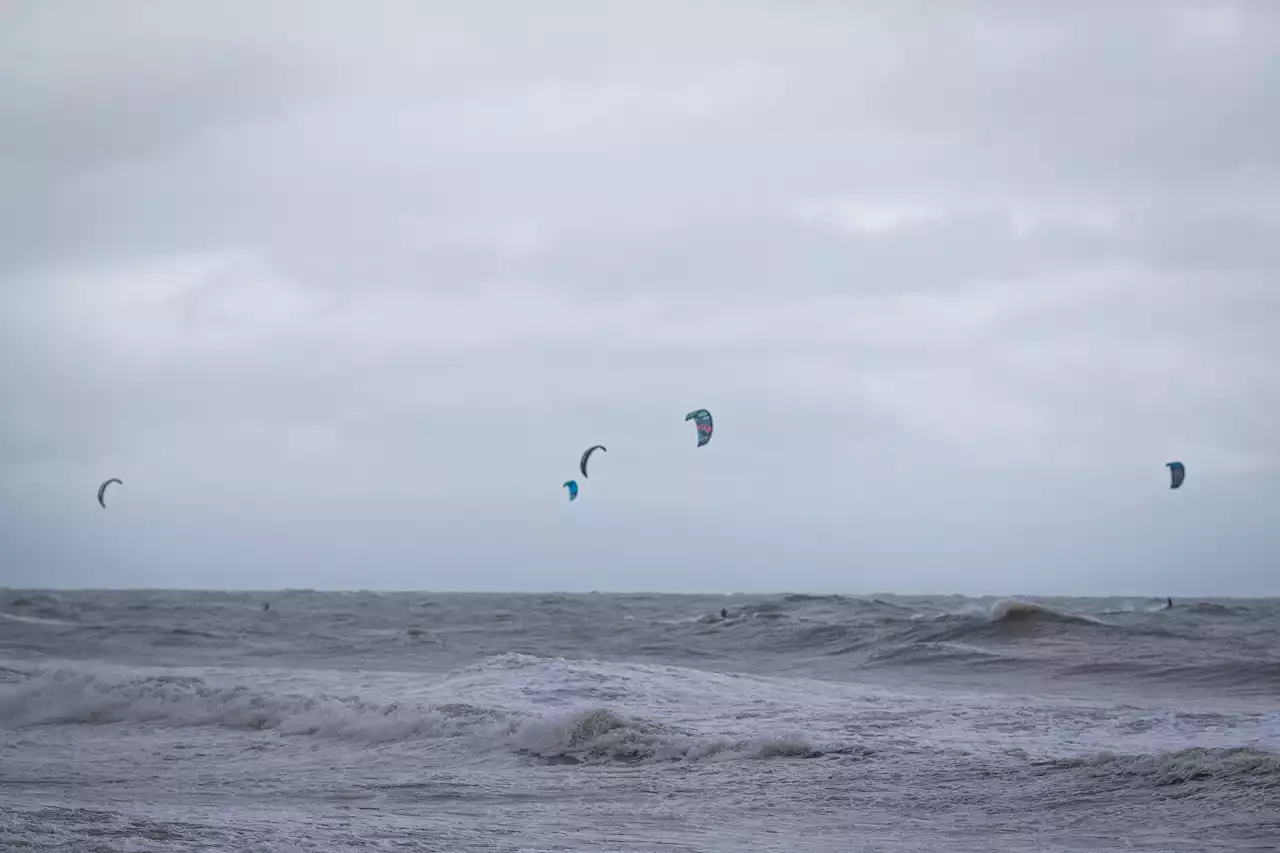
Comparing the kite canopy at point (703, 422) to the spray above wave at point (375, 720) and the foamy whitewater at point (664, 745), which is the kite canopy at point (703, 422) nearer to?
the foamy whitewater at point (664, 745)

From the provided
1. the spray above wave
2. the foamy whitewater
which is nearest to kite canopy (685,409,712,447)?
the foamy whitewater

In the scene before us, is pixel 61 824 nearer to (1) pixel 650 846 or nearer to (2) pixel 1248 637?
(1) pixel 650 846

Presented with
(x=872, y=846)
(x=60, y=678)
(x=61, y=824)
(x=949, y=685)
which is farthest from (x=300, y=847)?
(x=949, y=685)

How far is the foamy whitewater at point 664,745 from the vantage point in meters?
7.05

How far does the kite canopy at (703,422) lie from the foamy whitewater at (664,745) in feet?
12.2

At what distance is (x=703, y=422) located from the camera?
20.5 meters

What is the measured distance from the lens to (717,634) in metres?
23.7

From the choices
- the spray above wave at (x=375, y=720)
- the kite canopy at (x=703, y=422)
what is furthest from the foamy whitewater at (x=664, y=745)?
the kite canopy at (x=703, y=422)

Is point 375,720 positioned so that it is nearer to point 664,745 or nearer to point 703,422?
point 664,745

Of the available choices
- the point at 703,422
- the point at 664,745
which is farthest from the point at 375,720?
the point at 703,422

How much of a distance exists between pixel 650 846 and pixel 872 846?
1254mm

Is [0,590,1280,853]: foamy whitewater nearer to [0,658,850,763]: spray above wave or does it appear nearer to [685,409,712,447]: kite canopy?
[0,658,850,763]: spray above wave

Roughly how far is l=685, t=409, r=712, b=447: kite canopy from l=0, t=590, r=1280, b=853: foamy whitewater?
12.2ft

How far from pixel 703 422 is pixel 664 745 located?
10.7m
